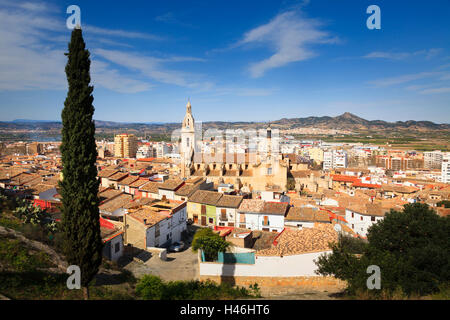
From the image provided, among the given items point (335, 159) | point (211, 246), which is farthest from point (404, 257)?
point (335, 159)

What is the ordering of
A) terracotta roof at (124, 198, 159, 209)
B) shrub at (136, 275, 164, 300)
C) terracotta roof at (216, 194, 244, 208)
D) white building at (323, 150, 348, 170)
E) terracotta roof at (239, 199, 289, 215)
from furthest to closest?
white building at (323, 150, 348, 170) → terracotta roof at (216, 194, 244, 208) → terracotta roof at (239, 199, 289, 215) → terracotta roof at (124, 198, 159, 209) → shrub at (136, 275, 164, 300)

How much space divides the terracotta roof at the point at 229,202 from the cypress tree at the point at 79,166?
1726 centimetres

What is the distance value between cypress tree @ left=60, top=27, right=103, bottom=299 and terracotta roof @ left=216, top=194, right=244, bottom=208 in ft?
56.6

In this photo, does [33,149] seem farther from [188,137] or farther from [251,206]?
[251,206]

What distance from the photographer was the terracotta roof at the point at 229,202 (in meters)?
26.3

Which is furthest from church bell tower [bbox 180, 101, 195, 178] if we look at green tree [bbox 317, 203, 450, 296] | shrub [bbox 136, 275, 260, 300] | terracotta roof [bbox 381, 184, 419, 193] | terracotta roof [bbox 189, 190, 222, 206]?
shrub [bbox 136, 275, 260, 300]

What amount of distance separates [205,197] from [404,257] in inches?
730

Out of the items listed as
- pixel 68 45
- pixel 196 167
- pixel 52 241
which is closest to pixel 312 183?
pixel 196 167

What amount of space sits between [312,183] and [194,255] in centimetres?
3086

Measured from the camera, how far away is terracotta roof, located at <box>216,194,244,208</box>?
26278 mm

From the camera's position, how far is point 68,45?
9078 millimetres

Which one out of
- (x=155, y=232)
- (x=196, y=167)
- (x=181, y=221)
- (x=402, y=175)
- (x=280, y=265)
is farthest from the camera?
(x=402, y=175)

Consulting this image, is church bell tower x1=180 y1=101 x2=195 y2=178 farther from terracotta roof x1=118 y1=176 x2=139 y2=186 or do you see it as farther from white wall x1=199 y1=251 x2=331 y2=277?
white wall x1=199 y1=251 x2=331 y2=277
